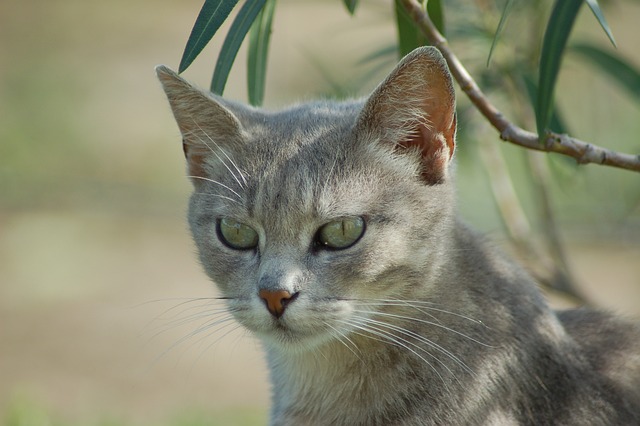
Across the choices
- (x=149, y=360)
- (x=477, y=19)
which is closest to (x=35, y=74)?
(x=149, y=360)

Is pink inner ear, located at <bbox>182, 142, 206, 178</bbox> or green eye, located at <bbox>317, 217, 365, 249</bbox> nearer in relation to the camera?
green eye, located at <bbox>317, 217, 365, 249</bbox>

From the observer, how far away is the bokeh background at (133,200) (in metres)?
5.46

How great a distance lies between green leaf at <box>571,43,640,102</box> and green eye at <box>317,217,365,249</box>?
156cm

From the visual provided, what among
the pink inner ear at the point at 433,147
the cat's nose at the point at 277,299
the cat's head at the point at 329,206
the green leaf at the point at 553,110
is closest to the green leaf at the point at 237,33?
the cat's head at the point at 329,206

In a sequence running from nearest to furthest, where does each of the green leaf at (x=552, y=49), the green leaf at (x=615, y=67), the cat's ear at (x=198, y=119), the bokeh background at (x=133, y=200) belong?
the green leaf at (x=552, y=49) < the cat's ear at (x=198, y=119) < the green leaf at (x=615, y=67) < the bokeh background at (x=133, y=200)

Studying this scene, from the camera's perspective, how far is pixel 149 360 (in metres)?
5.98

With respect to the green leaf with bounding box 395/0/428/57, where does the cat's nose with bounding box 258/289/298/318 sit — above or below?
below

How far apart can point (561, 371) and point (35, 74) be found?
308 inches

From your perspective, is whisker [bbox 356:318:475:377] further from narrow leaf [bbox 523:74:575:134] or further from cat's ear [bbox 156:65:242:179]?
narrow leaf [bbox 523:74:575:134]

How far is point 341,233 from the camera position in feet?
8.09

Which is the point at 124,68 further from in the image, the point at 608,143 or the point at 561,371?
the point at 561,371

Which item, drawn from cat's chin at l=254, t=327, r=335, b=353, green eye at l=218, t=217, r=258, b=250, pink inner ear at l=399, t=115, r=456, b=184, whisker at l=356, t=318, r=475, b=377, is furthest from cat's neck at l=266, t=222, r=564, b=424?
green eye at l=218, t=217, r=258, b=250

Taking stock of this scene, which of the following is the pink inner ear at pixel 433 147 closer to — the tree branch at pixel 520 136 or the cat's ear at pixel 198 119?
the tree branch at pixel 520 136

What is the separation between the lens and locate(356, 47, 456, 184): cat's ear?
2441mm
